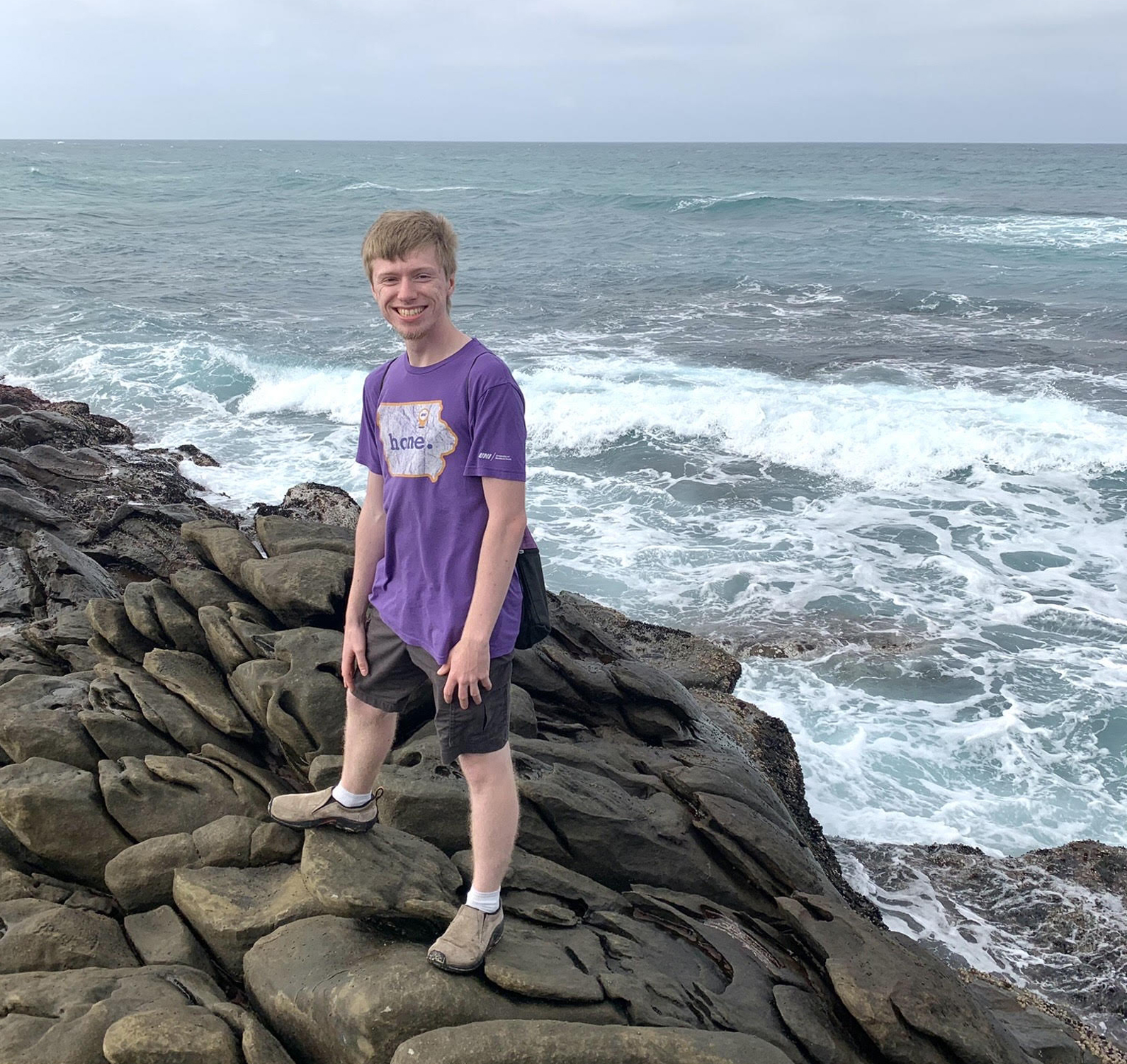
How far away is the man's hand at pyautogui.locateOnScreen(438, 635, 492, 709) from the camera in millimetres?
2744

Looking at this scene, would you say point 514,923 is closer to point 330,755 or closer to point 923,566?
point 330,755

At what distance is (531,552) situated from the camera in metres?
2.96

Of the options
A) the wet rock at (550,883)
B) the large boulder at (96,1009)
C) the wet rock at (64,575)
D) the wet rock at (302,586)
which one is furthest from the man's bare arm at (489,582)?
the wet rock at (64,575)

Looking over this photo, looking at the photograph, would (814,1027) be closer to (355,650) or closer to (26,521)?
(355,650)

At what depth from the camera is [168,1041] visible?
2.73m

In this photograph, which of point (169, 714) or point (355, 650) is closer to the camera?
point (355, 650)

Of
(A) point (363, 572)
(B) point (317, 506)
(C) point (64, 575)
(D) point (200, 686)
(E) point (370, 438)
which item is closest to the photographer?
(E) point (370, 438)

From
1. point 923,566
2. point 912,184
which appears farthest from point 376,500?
point 912,184

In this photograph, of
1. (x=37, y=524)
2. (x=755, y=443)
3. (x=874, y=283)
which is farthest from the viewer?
(x=874, y=283)

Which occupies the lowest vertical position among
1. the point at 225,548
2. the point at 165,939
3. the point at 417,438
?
the point at 165,939

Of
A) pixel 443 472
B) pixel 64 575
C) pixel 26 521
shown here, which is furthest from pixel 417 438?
pixel 26 521

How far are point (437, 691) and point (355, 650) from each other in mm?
445

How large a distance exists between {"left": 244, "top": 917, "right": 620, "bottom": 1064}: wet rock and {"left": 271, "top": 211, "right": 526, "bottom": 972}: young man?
10 centimetres

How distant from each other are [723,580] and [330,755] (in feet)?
23.2
